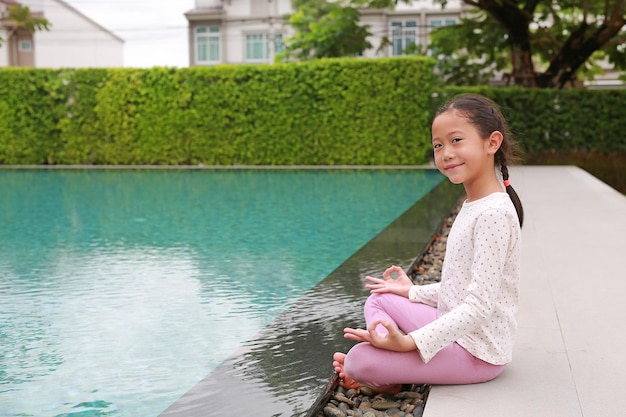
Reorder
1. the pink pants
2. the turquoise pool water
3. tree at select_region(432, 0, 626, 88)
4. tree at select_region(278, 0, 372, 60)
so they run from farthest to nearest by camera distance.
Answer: tree at select_region(278, 0, 372, 60) → tree at select_region(432, 0, 626, 88) → the turquoise pool water → the pink pants

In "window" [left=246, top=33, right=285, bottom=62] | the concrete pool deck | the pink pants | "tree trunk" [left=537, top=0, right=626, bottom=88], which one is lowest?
the concrete pool deck

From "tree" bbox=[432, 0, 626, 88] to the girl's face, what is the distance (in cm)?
1621

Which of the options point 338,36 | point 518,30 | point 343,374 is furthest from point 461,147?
point 338,36

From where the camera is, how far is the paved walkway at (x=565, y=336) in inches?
102

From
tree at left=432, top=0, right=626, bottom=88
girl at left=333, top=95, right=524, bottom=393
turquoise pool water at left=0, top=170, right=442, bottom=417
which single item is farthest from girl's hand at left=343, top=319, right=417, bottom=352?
tree at left=432, top=0, right=626, bottom=88

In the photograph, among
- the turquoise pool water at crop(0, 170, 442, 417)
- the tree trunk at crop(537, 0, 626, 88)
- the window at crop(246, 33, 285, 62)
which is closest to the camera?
the turquoise pool water at crop(0, 170, 442, 417)

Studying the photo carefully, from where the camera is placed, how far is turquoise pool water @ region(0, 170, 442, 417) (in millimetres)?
3344

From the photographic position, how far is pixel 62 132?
19.1 meters

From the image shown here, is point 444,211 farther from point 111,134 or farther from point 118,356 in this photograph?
point 111,134

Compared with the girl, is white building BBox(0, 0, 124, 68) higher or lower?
higher

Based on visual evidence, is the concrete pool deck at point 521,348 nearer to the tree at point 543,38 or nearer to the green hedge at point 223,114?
the green hedge at point 223,114

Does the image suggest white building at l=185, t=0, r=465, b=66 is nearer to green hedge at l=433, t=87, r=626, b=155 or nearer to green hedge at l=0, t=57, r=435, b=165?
green hedge at l=0, t=57, r=435, b=165

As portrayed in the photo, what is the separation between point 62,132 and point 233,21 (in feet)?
60.4

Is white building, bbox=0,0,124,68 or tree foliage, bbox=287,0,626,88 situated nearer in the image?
tree foliage, bbox=287,0,626,88
